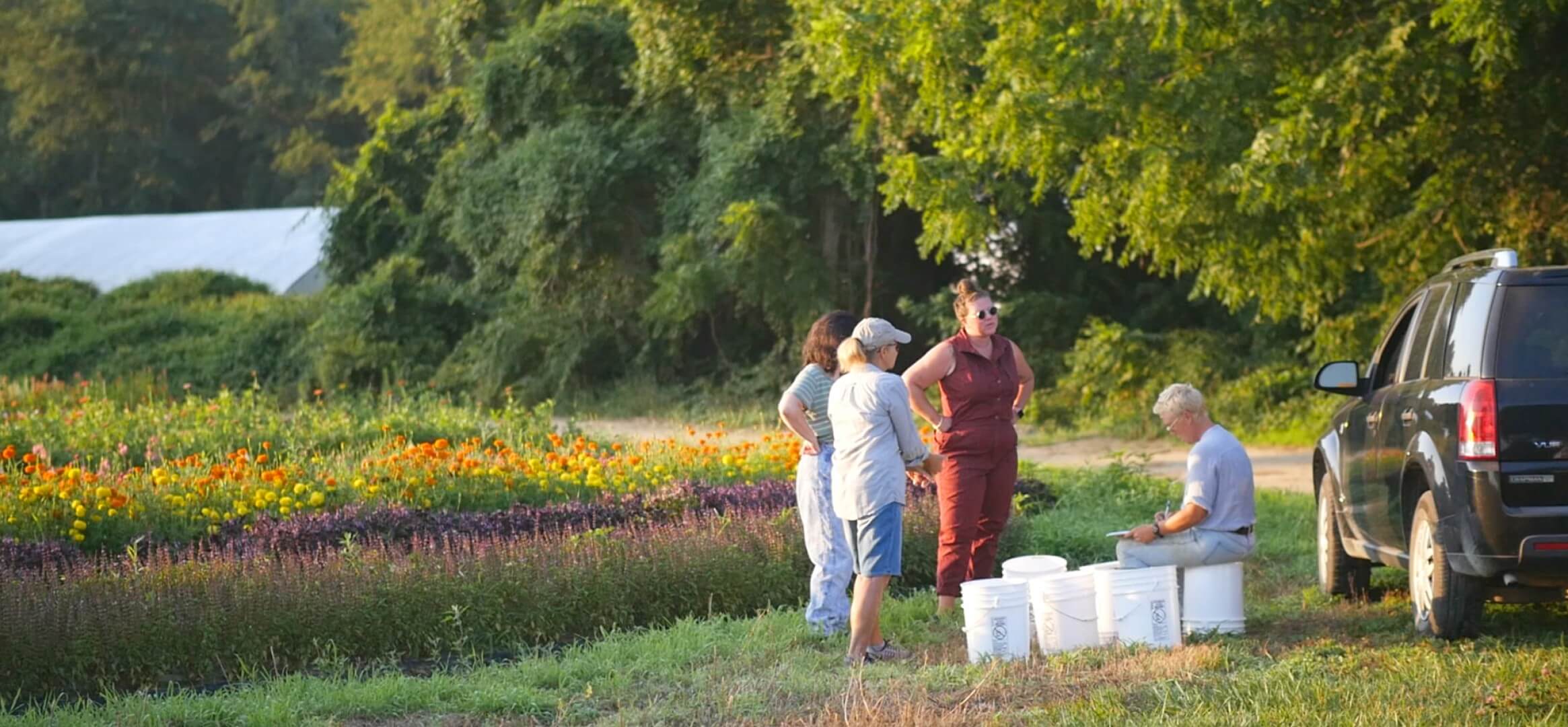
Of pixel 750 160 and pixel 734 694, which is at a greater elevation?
pixel 750 160

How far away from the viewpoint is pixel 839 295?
79.5ft

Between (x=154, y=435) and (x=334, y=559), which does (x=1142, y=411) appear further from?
(x=334, y=559)

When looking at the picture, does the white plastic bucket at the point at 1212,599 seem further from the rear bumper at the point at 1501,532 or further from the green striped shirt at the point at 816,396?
the green striped shirt at the point at 816,396

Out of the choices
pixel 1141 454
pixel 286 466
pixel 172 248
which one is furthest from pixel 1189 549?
pixel 172 248

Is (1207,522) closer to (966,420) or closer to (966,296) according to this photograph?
(966,420)

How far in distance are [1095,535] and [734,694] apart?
4.57 metres

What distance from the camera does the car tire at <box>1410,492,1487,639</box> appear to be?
23.6ft

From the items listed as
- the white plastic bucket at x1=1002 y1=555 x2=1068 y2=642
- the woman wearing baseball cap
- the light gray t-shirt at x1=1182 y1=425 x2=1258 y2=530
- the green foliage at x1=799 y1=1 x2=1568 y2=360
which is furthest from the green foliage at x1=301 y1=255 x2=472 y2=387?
the light gray t-shirt at x1=1182 y1=425 x2=1258 y2=530

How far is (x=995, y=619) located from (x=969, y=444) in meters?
1.34

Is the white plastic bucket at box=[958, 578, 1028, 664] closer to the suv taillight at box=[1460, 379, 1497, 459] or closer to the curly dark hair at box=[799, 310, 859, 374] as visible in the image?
the curly dark hair at box=[799, 310, 859, 374]

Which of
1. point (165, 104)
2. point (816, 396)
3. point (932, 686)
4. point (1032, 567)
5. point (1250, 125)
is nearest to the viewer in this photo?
point (932, 686)

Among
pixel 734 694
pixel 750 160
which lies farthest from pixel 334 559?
pixel 750 160

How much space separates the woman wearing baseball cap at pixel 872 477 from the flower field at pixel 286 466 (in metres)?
3.20

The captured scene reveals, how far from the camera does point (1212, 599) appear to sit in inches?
303
